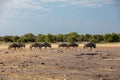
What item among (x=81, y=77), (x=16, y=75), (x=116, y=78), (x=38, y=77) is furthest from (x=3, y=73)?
(x=116, y=78)

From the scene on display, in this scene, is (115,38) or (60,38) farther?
(60,38)

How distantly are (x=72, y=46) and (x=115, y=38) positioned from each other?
36.9 metres

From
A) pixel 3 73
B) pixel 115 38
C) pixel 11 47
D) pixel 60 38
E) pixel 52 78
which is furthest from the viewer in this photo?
pixel 60 38

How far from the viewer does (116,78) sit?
695 inches

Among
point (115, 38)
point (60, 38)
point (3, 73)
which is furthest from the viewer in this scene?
point (60, 38)

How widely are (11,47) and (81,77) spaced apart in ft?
114

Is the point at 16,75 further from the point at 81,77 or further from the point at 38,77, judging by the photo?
the point at 81,77

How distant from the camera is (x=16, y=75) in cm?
1786

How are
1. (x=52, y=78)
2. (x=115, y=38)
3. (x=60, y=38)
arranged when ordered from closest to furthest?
(x=52, y=78)
(x=115, y=38)
(x=60, y=38)

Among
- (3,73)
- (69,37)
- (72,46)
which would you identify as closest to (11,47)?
(72,46)

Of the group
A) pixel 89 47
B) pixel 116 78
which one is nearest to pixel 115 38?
pixel 89 47

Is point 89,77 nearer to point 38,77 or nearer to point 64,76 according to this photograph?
point 64,76

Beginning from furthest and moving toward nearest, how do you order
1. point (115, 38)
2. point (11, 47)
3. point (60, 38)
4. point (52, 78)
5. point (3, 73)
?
point (60, 38) < point (115, 38) < point (11, 47) < point (3, 73) < point (52, 78)

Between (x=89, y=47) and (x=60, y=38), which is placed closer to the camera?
(x=89, y=47)
